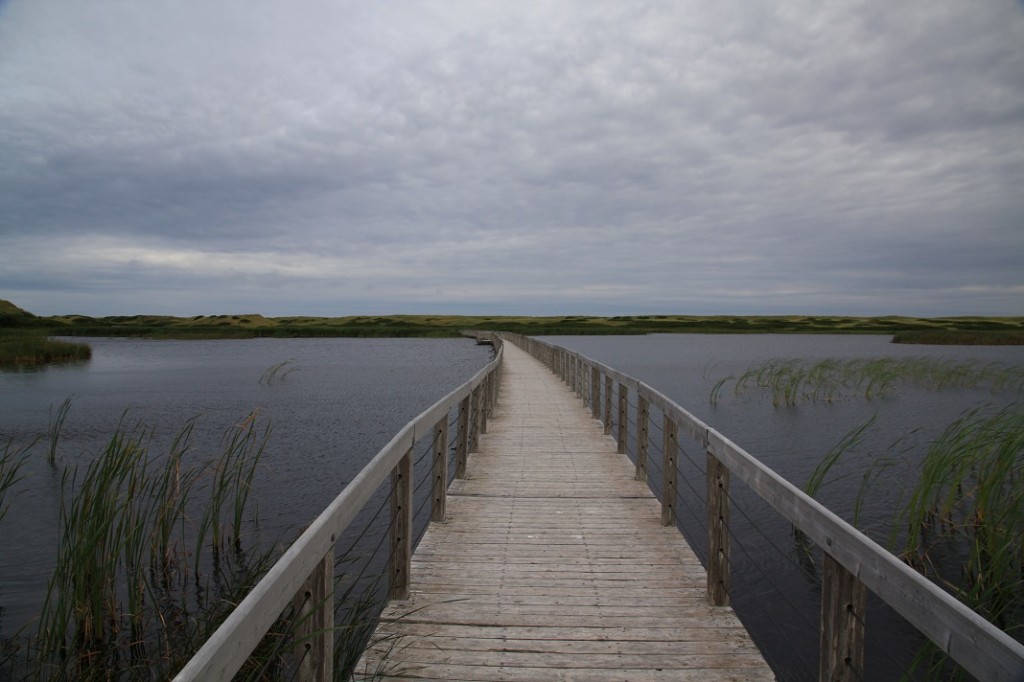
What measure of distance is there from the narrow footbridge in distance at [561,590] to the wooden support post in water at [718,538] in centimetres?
1

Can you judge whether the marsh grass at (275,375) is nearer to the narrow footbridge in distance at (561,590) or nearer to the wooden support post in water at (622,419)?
the wooden support post in water at (622,419)

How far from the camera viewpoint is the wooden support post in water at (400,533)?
Answer: 12.9 feet

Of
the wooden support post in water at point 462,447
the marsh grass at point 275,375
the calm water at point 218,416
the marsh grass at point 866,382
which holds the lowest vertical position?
the calm water at point 218,416

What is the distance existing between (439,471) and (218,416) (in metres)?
13.8

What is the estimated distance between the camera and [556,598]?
3992 millimetres

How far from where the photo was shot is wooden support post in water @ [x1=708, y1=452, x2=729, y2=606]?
3852 mm

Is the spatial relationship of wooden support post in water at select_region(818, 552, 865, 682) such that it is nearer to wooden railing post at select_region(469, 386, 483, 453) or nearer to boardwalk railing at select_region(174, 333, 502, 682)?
boardwalk railing at select_region(174, 333, 502, 682)

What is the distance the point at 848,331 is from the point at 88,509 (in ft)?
292

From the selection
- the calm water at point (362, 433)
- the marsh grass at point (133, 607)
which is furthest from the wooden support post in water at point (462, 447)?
the calm water at point (362, 433)

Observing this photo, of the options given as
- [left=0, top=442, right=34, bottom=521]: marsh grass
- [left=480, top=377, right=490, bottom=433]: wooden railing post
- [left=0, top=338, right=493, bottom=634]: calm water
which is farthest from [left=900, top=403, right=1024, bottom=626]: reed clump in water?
[left=0, top=442, right=34, bottom=521]: marsh grass

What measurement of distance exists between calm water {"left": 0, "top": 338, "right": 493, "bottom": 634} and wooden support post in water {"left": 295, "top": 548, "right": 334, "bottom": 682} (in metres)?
4.68

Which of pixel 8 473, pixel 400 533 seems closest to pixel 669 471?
pixel 400 533

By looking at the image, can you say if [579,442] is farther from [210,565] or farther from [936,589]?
[936,589]

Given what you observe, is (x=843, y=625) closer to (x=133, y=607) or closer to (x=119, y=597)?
(x=133, y=607)
